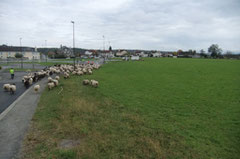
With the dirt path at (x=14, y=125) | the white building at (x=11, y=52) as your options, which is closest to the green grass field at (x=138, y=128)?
the dirt path at (x=14, y=125)

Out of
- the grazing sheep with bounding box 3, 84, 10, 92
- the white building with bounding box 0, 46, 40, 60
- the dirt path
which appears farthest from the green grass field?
the white building with bounding box 0, 46, 40, 60

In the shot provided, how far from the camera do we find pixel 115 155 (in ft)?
20.7

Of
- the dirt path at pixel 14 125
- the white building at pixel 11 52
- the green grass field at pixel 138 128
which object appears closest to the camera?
the green grass field at pixel 138 128

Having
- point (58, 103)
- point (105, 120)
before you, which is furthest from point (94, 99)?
point (105, 120)

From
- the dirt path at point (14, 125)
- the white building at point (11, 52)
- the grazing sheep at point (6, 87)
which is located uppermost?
the white building at point (11, 52)

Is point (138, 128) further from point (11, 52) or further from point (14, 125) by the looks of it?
point (11, 52)

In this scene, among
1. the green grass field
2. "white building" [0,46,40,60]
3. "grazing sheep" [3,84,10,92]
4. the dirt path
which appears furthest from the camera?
"white building" [0,46,40,60]

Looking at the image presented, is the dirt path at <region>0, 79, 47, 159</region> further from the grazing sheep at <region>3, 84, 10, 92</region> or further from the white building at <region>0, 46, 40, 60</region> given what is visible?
the white building at <region>0, 46, 40, 60</region>

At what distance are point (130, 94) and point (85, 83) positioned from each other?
693 cm

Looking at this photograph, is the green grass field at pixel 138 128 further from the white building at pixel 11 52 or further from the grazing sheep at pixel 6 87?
the white building at pixel 11 52

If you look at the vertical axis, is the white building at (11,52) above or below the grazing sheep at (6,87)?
above

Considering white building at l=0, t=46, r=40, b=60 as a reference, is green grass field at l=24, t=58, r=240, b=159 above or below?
below

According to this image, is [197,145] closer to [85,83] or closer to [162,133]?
[162,133]

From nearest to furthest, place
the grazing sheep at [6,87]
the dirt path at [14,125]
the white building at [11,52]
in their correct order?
the dirt path at [14,125] < the grazing sheep at [6,87] < the white building at [11,52]
